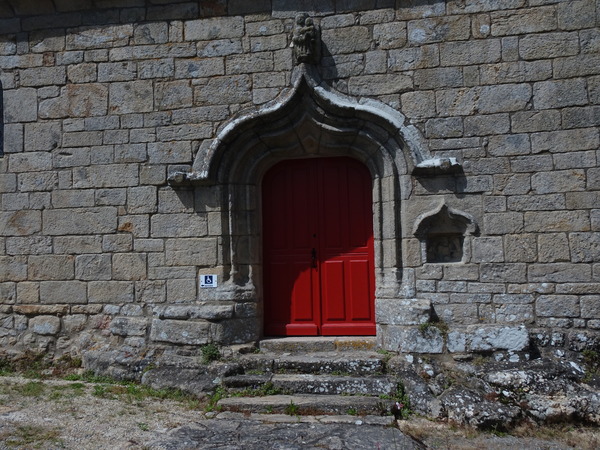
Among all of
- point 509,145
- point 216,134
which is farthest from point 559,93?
point 216,134

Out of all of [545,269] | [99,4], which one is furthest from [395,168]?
[99,4]

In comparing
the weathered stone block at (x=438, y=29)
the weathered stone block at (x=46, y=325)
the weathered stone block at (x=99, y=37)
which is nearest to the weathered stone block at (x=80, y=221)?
the weathered stone block at (x=46, y=325)

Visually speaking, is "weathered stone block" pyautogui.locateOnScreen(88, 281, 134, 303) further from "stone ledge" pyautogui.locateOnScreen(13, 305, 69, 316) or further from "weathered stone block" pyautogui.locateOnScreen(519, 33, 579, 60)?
"weathered stone block" pyautogui.locateOnScreen(519, 33, 579, 60)

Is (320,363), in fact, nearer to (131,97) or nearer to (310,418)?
(310,418)

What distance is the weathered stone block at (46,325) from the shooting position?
17.0ft

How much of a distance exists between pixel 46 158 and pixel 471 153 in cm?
402

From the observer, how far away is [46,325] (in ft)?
17.1

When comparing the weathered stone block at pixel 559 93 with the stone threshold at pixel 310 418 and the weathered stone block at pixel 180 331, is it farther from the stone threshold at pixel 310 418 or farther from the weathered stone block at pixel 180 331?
the weathered stone block at pixel 180 331

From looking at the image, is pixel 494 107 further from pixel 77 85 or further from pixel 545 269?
pixel 77 85

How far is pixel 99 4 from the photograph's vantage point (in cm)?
527

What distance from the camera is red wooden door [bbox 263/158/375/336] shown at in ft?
17.0

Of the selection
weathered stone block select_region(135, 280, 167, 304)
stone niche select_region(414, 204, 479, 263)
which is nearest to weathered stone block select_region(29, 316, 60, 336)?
weathered stone block select_region(135, 280, 167, 304)

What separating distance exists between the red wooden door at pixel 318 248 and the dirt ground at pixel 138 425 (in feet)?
4.40

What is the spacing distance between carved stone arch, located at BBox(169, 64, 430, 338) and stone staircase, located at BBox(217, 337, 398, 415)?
0.55 metres
